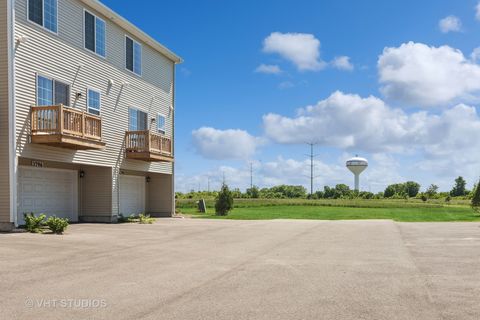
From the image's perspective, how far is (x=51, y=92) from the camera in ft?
62.7

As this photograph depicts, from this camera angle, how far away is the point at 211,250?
13.0m

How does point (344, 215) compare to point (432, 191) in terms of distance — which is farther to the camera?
point (432, 191)

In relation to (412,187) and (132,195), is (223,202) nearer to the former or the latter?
(132,195)

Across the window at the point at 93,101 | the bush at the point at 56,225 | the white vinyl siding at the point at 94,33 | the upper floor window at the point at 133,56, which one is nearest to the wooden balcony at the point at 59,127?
the window at the point at 93,101

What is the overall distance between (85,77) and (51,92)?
249cm

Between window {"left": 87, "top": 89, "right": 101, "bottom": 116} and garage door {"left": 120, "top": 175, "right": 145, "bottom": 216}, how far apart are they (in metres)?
4.95

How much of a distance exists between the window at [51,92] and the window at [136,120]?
17.7ft

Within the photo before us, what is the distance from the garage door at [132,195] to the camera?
26359mm

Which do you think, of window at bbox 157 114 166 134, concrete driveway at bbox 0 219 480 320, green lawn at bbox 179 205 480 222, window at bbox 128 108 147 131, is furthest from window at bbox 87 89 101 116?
green lawn at bbox 179 205 480 222

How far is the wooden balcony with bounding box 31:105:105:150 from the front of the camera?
17531 millimetres

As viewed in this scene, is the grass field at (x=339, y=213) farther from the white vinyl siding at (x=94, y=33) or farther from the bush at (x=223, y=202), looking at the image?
the white vinyl siding at (x=94, y=33)

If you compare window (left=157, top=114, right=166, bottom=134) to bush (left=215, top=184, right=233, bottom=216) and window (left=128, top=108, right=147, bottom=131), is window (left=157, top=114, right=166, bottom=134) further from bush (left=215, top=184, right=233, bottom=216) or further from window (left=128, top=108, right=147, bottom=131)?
bush (left=215, top=184, right=233, bottom=216)

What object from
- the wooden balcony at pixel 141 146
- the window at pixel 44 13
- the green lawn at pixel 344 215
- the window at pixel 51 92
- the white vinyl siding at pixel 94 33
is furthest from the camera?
the green lawn at pixel 344 215

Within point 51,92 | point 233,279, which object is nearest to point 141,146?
point 51,92
